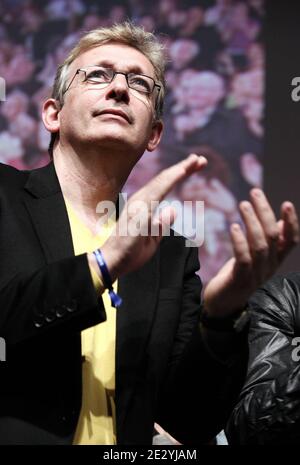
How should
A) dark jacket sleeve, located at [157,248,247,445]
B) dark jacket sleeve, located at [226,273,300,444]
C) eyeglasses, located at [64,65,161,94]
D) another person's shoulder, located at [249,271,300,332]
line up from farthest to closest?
another person's shoulder, located at [249,271,300,332], eyeglasses, located at [64,65,161,94], dark jacket sleeve, located at [226,273,300,444], dark jacket sleeve, located at [157,248,247,445]

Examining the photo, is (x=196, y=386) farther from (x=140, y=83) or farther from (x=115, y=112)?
(x=140, y=83)

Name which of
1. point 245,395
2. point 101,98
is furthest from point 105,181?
point 245,395

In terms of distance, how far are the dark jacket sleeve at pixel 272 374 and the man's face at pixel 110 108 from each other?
0.51 metres

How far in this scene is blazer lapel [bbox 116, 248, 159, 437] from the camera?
1.46 meters

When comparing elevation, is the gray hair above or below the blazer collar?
above

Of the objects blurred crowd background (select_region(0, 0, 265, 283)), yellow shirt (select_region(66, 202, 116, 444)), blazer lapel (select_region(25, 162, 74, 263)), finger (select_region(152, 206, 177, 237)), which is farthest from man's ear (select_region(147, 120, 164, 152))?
blurred crowd background (select_region(0, 0, 265, 283))

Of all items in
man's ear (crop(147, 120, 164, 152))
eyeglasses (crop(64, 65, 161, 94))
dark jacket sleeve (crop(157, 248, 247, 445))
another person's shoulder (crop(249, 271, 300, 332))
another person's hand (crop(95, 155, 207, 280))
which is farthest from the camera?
man's ear (crop(147, 120, 164, 152))

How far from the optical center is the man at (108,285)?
1268 millimetres

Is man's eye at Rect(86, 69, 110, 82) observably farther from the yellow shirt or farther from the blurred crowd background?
the blurred crowd background

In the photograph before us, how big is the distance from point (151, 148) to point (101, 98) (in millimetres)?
295

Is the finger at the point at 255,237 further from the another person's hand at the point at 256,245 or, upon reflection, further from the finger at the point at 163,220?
the finger at the point at 163,220

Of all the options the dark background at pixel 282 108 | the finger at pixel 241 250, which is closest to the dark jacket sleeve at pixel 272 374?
the finger at pixel 241 250
